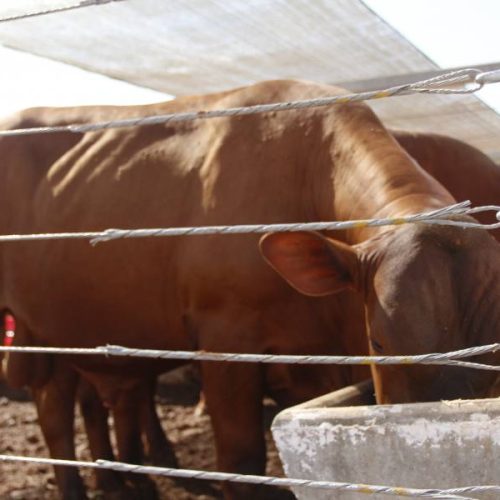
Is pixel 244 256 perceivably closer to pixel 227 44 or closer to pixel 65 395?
pixel 65 395

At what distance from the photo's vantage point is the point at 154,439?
5684 millimetres

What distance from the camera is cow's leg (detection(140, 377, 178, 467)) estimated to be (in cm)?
561

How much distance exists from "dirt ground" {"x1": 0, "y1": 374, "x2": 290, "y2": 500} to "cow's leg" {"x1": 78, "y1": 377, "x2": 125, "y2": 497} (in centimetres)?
9

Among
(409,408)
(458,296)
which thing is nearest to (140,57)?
(458,296)

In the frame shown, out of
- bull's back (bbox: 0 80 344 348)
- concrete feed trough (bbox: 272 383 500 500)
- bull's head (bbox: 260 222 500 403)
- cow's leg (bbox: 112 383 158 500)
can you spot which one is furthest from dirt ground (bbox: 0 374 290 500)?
concrete feed trough (bbox: 272 383 500 500)

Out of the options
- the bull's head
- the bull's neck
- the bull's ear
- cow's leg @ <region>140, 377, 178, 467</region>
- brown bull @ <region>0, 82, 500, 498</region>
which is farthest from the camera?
cow's leg @ <region>140, 377, 178, 467</region>

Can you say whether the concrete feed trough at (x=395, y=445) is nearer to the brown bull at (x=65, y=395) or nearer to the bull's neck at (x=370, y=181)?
the bull's neck at (x=370, y=181)

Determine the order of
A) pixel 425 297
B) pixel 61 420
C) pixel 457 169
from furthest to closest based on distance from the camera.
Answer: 1. pixel 457 169
2. pixel 61 420
3. pixel 425 297

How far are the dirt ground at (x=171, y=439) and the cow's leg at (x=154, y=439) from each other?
72 millimetres

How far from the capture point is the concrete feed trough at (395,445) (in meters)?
1.73

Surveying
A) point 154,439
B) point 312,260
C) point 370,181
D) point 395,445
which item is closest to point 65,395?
point 154,439

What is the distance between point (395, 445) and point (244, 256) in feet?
6.57

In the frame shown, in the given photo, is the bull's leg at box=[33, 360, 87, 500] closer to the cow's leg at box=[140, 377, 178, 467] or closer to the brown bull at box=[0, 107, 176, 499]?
the brown bull at box=[0, 107, 176, 499]

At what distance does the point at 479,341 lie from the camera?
8.84 feet
